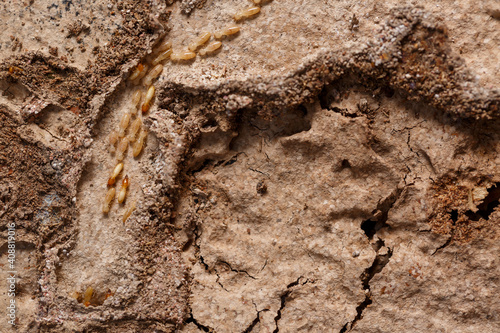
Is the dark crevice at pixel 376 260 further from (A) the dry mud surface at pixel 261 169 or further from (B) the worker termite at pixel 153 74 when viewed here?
(B) the worker termite at pixel 153 74

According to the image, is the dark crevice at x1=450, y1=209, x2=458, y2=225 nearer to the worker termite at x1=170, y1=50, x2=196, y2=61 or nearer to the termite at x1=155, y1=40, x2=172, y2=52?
the worker termite at x1=170, y1=50, x2=196, y2=61

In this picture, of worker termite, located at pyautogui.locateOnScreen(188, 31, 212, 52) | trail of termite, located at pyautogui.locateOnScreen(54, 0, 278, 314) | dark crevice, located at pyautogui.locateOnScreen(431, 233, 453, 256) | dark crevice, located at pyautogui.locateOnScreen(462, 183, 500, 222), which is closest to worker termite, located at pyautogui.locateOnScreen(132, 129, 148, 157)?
trail of termite, located at pyautogui.locateOnScreen(54, 0, 278, 314)

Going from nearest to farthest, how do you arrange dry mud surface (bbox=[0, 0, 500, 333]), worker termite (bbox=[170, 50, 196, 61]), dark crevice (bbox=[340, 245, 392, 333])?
dry mud surface (bbox=[0, 0, 500, 333]) → dark crevice (bbox=[340, 245, 392, 333]) → worker termite (bbox=[170, 50, 196, 61])

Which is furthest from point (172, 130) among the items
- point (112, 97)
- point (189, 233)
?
point (189, 233)

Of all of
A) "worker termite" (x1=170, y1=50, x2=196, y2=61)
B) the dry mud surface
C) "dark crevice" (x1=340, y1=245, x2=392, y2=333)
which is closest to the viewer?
the dry mud surface

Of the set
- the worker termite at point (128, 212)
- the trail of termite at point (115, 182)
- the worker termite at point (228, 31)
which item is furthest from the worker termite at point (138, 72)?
the worker termite at point (128, 212)

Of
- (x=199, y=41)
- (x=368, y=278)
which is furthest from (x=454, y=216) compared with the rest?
(x=199, y=41)

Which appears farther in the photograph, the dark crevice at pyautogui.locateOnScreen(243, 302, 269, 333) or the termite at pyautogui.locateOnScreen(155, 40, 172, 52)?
the termite at pyautogui.locateOnScreen(155, 40, 172, 52)
